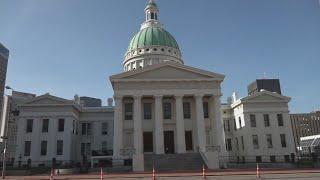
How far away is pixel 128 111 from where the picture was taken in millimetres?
49406

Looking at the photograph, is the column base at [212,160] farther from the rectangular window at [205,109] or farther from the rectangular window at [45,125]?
the rectangular window at [45,125]

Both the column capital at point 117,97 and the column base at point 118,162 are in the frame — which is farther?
the column capital at point 117,97

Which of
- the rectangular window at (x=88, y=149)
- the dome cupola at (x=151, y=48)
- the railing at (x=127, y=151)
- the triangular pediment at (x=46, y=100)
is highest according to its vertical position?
the dome cupola at (x=151, y=48)

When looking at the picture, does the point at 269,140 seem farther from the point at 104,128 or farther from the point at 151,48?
the point at 151,48

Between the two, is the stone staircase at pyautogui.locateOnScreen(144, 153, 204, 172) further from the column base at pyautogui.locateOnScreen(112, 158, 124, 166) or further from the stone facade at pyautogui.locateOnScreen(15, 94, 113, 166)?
the stone facade at pyautogui.locateOnScreen(15, 94, 113, 166)

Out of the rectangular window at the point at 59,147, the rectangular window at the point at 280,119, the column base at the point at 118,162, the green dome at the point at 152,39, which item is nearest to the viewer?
the column base at the point at 118,162

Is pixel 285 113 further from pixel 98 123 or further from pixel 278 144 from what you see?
pixel 98 123

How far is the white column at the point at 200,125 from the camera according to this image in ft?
151

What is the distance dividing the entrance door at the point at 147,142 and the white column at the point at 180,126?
4685 mm

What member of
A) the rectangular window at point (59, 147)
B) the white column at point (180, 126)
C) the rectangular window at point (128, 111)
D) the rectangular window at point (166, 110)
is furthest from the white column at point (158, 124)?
the rectangular window at point (59, 147)

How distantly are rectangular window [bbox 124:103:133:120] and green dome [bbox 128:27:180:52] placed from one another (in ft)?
95.3

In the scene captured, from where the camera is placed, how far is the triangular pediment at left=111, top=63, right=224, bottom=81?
47969 mm

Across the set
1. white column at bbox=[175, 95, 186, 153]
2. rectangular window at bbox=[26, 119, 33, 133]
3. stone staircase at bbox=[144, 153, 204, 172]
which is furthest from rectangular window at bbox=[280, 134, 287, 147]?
rectangular window at bbox=[26, 119, 33, 133]

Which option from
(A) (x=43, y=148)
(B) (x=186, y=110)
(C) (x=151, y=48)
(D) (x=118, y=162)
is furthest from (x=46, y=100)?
(C) (x=151, y=48)
